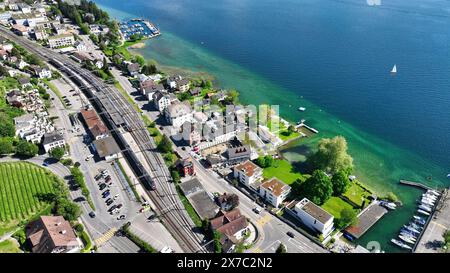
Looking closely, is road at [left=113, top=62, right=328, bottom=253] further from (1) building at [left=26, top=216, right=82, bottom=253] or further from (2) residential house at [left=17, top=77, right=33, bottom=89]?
(2) residential house at [left=17, top=77, right=33, bottom=89]

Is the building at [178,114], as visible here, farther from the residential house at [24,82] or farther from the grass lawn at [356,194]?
the residential house at [24,82]

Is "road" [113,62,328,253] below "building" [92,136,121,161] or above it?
below

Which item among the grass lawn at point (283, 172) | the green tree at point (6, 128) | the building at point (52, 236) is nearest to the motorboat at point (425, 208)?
the grass lawn at point (283, 172)

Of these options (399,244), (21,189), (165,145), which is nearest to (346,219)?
(399,244)

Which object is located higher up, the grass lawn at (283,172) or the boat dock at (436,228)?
the grass lawn at (283,172)

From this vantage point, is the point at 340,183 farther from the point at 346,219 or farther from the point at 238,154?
the point at 238,154

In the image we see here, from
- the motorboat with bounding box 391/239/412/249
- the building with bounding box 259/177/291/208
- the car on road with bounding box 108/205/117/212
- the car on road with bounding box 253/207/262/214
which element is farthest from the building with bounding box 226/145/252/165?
the motorboat with bounding box 391/239/412/249
